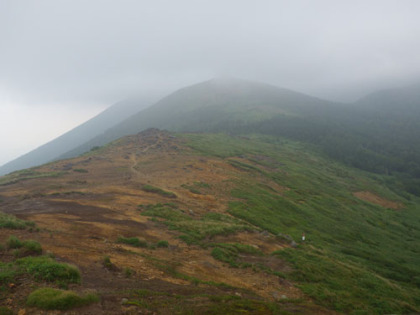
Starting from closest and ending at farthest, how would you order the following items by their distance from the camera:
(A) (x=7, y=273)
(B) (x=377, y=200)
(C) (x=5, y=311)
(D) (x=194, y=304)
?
(C) (x=5, y=311), (A) (x=7, y=273), (D) (x=194, y=304), (B) (x=377, y=200)

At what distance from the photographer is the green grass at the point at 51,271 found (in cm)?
1019

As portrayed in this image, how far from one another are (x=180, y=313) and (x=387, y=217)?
68.7 m

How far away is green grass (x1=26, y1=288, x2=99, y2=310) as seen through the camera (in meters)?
8.33

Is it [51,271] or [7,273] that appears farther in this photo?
[51,271]

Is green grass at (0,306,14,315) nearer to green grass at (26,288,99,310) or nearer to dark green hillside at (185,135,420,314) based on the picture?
green grass at (26,288,99,310)

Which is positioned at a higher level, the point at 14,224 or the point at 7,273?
the point at 14,224

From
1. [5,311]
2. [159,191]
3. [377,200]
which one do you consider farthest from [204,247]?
[377,200]

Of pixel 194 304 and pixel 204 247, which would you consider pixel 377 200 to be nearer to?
pixel 204 247

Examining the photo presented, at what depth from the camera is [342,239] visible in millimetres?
38312

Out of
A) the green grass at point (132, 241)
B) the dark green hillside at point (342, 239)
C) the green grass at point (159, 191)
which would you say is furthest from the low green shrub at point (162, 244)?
the green grass at point (159, 191)

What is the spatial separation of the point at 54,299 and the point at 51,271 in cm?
242

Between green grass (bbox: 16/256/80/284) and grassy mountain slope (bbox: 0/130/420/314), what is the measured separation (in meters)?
0.55

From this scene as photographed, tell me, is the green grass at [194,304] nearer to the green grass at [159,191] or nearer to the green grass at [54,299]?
the green grass at [54,299]

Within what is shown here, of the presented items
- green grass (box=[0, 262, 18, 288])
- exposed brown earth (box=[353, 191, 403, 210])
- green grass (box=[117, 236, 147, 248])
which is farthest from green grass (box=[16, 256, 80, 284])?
exposed brown earth (box=[353, 191, 403, 210])
